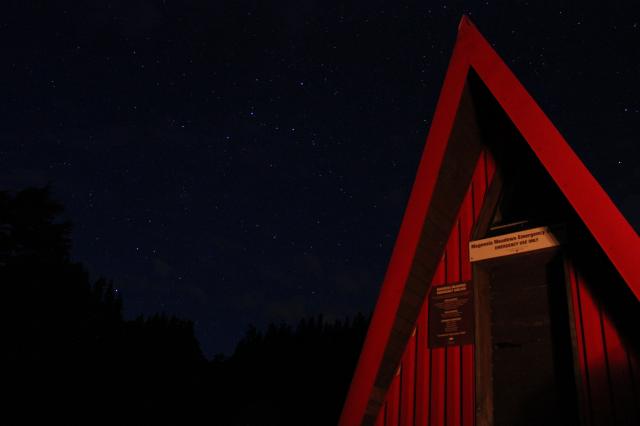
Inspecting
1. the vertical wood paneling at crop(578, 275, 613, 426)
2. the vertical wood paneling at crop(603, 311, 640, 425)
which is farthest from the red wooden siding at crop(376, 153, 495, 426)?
the vertical wood paneling at crop(603, 311, 640, 425)

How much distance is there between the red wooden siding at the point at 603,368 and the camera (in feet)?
15.6

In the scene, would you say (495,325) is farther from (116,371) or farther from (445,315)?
(116,371)

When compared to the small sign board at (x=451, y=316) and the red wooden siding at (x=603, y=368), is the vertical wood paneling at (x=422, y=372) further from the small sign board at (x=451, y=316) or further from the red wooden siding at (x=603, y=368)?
the red wooden siding at (x=603, y=368)

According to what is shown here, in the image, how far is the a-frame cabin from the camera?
16.6 ft

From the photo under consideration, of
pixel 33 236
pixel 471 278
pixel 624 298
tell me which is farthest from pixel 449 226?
pixel 33 236

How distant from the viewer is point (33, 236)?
2270 cm

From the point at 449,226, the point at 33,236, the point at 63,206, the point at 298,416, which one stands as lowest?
the point at 298,416

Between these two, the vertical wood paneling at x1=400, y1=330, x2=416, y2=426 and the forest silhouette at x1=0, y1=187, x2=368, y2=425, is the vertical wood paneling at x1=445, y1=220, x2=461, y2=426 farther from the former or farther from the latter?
the forest silhouette at x1=0, y1=187, x2=368, y2=425

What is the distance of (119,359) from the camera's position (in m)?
31.0

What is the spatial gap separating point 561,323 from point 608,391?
0.98 m

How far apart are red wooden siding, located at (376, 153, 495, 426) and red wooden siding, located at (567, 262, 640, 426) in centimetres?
125

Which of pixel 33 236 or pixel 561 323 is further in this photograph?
pixel 33 236

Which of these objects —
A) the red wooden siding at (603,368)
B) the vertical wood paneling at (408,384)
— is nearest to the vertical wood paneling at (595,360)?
the red wooden siding at (603,368)

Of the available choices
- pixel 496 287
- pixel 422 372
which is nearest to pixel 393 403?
pixel 422 372
